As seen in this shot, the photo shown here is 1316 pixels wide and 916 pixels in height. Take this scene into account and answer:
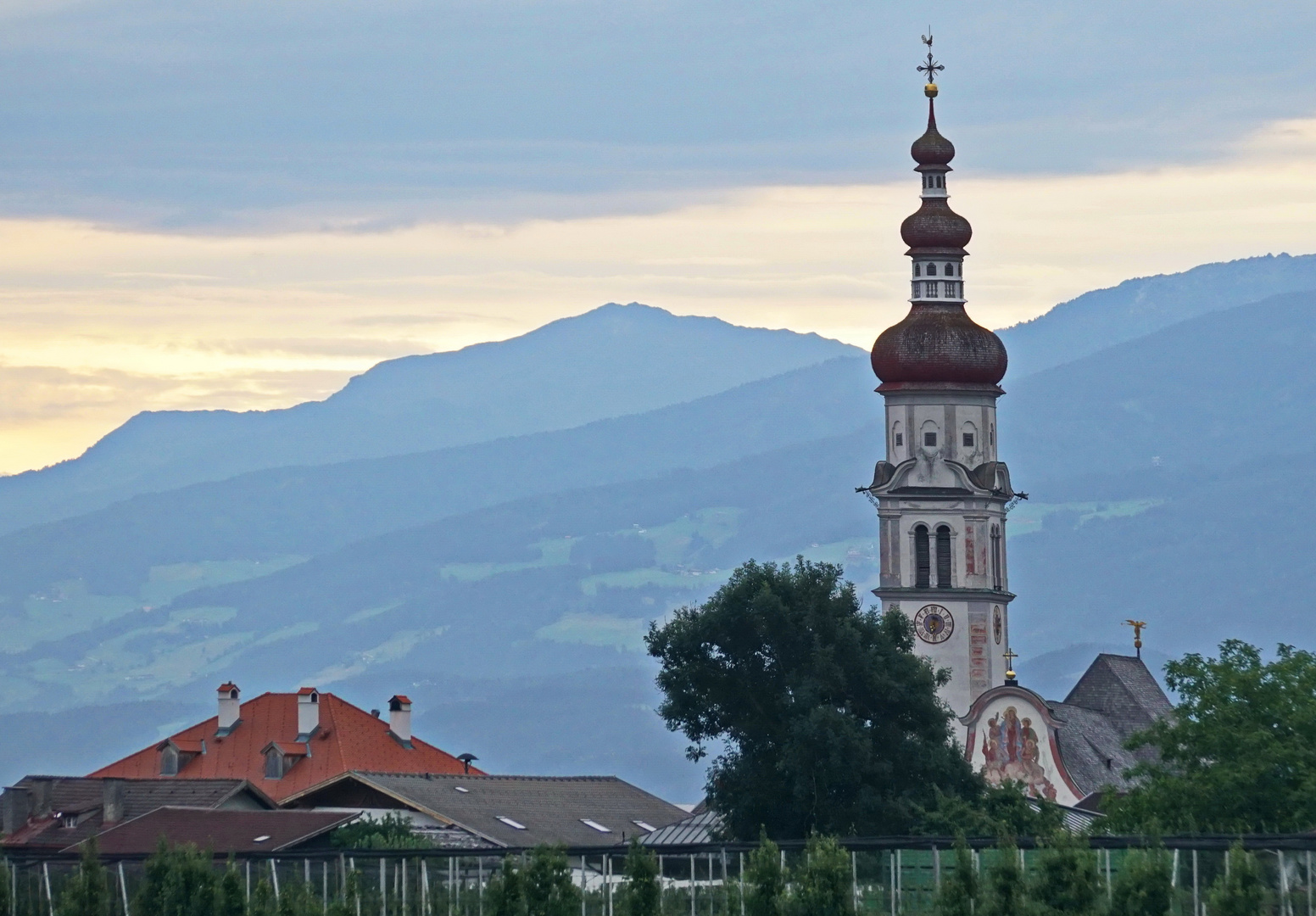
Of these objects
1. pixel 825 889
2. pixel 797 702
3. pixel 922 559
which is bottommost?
pixel 825 889

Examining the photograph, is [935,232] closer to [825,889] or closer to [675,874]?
[675,874]

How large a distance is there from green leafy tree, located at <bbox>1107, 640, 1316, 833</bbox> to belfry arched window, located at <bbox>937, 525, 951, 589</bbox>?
96.6ft

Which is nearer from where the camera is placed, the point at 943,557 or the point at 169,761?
the point at 943,557

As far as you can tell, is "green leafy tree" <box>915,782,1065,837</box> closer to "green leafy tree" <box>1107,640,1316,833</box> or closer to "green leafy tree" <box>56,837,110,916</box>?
"green leafy tree" <box>1107,640,1316,833</box>

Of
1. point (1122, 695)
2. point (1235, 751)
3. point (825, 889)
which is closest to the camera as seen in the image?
point (825, 889)

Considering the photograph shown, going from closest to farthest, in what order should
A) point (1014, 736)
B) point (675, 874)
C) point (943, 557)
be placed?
point (675, 874) → point (1014, 736) → point (943, 557)

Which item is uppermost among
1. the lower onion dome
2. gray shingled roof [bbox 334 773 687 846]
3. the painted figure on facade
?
the lower onion dome

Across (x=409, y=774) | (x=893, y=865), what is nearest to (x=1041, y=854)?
(x=893, y=865)

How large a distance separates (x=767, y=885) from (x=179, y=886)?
47.4ft

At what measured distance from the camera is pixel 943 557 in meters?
120

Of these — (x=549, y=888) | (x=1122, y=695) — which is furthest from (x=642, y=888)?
(x=1122, y=695)

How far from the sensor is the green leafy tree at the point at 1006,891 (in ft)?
201

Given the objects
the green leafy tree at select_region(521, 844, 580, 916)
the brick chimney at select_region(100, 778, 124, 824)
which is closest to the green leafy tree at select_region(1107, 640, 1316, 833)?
the green leafy tree at select_region(521, 844, 580, 916)

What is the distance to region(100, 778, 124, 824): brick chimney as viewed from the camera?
104500 millimetres
